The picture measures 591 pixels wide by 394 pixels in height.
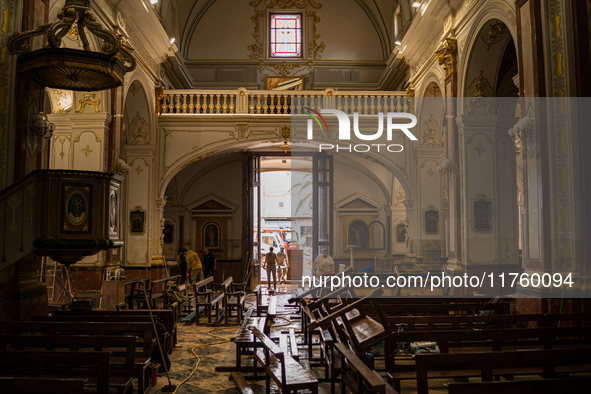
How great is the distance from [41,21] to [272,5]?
12.0 metres

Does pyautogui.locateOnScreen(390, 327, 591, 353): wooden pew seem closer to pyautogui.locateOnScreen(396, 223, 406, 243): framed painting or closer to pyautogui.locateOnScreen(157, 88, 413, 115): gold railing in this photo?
pyautogui.locateOnScreen(157, 88, 413, 115): gold railing

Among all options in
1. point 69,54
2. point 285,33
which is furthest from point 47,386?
point 285,33

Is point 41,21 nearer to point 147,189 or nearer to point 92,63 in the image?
point 92,63

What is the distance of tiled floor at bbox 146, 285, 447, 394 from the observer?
556 cm

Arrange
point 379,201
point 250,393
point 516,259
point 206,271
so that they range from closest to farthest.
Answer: point 250,393 < point 516,259 < point 206,271 < point 379,201

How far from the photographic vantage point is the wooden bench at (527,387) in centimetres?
295

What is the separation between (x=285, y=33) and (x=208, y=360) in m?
13.8

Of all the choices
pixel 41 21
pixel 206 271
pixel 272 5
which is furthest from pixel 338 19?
pixel 41 21

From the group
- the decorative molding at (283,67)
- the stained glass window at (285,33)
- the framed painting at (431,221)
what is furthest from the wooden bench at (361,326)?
the stained glass window at (285,33)

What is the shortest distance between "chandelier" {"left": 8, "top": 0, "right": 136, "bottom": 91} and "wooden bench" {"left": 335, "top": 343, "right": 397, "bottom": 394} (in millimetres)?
4564

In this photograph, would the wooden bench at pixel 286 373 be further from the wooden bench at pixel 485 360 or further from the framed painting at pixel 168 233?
the framed painting at pixel 168 233

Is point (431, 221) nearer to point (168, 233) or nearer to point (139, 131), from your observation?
point (139, 131)

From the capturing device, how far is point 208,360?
6.94 metres

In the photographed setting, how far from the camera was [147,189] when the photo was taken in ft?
44.7
